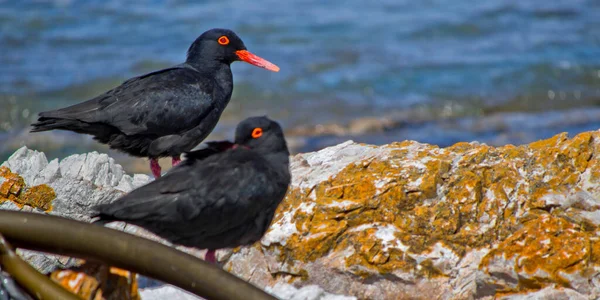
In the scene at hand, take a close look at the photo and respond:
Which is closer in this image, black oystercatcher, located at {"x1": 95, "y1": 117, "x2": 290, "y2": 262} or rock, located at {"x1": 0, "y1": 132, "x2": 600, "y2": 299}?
rock, located at {"x1": 0, "y1": 132, "x2": 600, "y2": 299}

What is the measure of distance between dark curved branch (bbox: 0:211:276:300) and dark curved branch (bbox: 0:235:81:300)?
0.31ft

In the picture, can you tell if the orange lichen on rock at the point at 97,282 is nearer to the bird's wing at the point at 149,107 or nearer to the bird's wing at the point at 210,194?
the bird's wing at the point at 210,194

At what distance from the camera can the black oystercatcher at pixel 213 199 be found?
159 inches

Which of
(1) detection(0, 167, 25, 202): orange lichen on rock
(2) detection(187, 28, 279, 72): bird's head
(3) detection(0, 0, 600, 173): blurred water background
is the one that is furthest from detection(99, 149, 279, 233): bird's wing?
(3) detection(0, 0, 600, 173): blurred water background

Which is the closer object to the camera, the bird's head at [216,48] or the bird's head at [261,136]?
the bird's head at [261,136]

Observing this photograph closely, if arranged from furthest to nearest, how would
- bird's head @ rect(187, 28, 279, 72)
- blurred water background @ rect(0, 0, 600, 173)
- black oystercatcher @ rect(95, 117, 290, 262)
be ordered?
blurred water background @ rect(0, 0, 600, 173) → bird's head @ rect(187, 28, 279, 72) → black oystercatcher @ rect(95, 117, 290, 262)

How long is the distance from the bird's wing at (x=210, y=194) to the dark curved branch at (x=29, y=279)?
1160 mm

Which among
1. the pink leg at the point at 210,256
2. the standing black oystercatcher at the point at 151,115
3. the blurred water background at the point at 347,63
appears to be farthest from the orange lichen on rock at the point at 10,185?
the blurred water background at the point at 347,63

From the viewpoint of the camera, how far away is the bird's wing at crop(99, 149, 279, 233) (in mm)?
4020

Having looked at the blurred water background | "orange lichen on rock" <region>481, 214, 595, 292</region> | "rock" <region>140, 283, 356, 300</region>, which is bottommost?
the blurred water background

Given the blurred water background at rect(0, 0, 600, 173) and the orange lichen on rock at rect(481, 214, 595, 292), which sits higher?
the orange lichen on rock at rect(481, 214, 595, 292)

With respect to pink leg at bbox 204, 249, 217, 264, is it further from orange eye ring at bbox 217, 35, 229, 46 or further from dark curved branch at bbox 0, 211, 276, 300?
orange eye ring at bbox 217, 35, 229, 46

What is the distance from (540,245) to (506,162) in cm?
66

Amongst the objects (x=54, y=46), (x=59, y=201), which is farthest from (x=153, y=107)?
(x=54, y=46)
